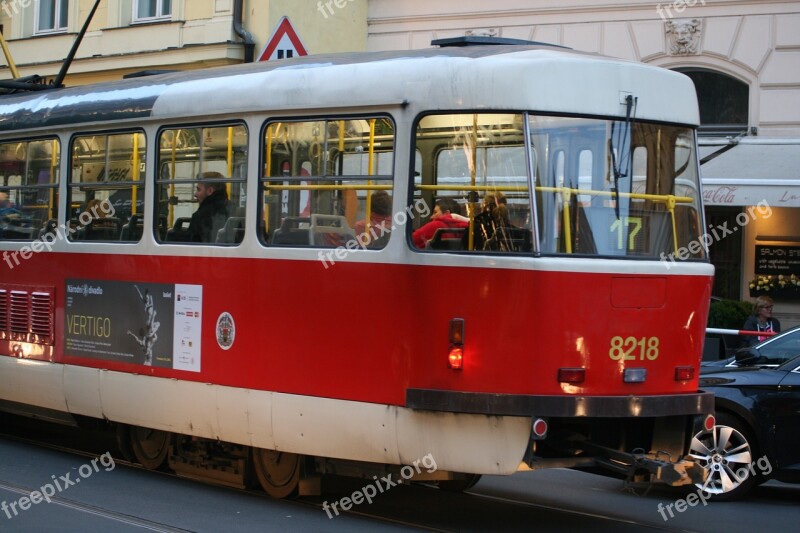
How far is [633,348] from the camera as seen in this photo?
8.23m

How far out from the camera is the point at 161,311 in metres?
10.1

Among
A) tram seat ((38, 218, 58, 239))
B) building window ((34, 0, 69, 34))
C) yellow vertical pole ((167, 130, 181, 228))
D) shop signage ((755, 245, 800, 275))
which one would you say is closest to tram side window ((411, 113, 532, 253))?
yellow vertical pole ((167, 130, 181, 228))

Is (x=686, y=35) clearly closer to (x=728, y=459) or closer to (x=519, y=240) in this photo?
(x=728, y=459)

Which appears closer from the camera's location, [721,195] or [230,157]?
[230,157]

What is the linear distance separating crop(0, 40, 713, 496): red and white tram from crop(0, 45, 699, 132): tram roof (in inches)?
0.6

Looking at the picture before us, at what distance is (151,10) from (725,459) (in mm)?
15509

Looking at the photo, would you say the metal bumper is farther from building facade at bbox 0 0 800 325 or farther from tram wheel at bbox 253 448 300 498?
building facade at bbox 0 0 800 325

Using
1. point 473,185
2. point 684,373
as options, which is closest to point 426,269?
point 473,185

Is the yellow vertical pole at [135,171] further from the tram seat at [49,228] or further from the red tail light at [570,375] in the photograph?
the red tail light at [570,375]

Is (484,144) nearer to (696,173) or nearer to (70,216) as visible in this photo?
(696,173)

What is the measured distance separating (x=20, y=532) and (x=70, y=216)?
3.60m

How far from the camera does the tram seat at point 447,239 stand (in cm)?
828

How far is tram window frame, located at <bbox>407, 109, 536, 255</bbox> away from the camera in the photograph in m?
8.12

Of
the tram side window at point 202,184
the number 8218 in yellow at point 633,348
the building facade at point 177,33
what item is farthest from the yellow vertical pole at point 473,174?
the building facade at point 177,33
